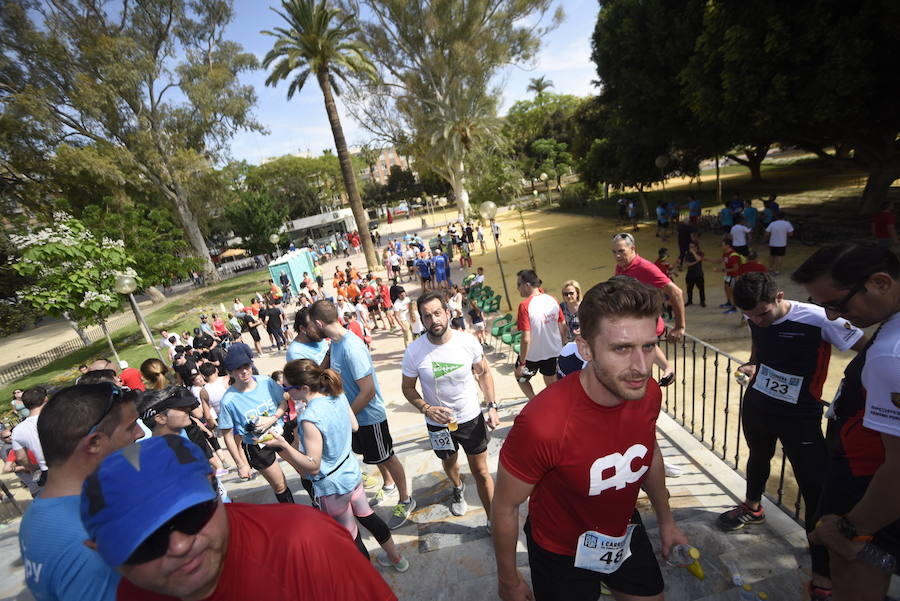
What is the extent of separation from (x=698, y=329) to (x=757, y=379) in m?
6.81

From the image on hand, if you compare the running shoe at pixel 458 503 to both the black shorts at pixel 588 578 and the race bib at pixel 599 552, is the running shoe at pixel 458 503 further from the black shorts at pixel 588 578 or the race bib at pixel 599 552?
the race bib at pixel 599 552

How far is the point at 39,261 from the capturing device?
11.8 metres

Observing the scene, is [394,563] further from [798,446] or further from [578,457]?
[798,446]

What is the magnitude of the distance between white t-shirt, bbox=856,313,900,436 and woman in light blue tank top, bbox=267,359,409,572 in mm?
2957

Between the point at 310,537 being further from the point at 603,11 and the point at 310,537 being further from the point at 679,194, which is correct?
the point at 679,194

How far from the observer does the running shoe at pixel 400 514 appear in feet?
12.9

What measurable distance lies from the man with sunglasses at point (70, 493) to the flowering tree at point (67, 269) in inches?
489

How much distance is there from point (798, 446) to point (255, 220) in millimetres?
36491

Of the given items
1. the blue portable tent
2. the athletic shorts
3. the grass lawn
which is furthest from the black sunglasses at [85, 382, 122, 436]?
the blue portable tent

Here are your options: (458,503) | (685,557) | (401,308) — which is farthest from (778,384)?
(401,308)

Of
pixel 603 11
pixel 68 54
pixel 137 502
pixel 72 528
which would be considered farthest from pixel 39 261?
pixel 603 11

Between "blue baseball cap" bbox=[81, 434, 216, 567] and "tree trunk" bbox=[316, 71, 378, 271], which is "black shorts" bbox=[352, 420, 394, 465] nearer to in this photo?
"blue baseball cap" bbox=[81, 434, 216, 567]

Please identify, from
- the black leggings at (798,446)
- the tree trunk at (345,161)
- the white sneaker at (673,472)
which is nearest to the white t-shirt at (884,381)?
the black leggings at (798,446)

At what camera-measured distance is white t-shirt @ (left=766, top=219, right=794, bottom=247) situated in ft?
36.0
